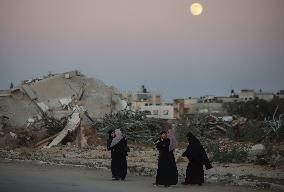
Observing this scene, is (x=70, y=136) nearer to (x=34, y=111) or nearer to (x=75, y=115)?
(x=75, y=115)

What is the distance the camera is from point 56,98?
38.7 m

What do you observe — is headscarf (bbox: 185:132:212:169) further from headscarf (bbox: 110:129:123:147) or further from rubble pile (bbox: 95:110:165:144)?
rubble pile (bbox: 95:110:165:144)

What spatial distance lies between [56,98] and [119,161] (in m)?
24.9

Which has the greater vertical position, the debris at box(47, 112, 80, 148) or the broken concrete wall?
the broken concrete wall

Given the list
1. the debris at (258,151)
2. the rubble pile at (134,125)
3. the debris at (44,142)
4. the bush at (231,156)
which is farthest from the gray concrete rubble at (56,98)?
the debris at (258,151)

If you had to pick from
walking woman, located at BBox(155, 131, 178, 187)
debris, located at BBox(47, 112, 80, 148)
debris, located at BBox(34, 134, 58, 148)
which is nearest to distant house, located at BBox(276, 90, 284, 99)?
debris, located at BBox(47, 112, 80, 148)

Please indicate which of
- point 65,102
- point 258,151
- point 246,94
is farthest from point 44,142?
point 246,94

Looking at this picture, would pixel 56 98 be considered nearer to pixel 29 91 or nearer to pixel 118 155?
pixel 29 91

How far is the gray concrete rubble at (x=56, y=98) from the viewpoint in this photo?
37750 mm

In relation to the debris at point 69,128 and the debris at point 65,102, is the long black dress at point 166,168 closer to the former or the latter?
the debris at point 69,128

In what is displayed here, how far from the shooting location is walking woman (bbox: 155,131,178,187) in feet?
42.4

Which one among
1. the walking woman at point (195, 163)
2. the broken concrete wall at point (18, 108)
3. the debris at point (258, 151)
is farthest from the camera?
the broken concrete wall at point (18, 108)

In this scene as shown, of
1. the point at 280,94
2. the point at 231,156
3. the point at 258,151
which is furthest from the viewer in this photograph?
the point at 280,94

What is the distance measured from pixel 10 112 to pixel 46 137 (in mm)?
8046
